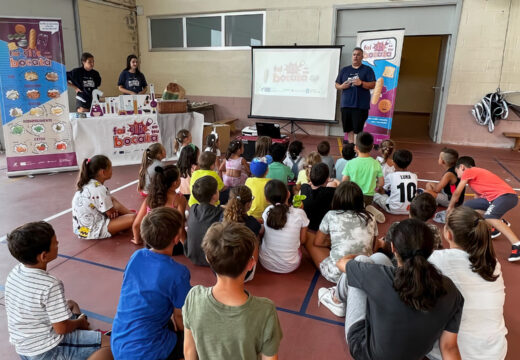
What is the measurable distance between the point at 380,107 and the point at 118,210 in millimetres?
5453

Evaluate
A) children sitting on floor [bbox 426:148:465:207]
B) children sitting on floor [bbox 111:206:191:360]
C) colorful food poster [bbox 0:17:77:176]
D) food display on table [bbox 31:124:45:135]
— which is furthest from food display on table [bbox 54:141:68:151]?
children sitting on floor [bbox 426:148:465:207]

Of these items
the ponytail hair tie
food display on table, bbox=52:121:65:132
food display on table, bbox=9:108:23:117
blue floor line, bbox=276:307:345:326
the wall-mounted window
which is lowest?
blue floor line, bbox=276:307:345:326

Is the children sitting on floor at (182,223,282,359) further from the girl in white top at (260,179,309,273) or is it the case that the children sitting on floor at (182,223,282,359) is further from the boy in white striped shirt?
the girl in white top at (260,179,309,273)

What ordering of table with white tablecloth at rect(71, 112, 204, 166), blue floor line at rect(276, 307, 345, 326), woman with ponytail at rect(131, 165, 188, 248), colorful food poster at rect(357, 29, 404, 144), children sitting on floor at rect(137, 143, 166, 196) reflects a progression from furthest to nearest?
colorful food poster at rect(357, 29, 404, 144) → table with white tablecloth at rect(71, 112, 204, 166) → children sitting on floor at rect(137, 143, 166, 196) → woman with ponytail at rect(131, 165, 188, 248) → blue floor line at rect(276, 307, 345, 326)

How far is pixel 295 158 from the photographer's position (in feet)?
13.3

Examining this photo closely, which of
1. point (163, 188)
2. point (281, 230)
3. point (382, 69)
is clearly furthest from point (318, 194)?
point (382, 69)

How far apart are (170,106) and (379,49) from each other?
3996mm

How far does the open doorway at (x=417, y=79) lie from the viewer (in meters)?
11.0

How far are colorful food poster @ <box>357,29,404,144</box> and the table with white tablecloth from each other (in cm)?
366

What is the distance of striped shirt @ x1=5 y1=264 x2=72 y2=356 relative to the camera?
1422 millimetres

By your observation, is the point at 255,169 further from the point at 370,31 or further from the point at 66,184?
the point at 370,31

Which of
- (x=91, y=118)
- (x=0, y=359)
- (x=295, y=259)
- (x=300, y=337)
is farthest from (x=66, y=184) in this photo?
(x=300, y=337)

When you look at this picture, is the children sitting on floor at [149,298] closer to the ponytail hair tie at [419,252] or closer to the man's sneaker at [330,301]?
the ponytail hair tie at [419,252]

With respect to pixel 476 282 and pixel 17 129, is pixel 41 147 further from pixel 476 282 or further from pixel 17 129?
pixel 476 282
